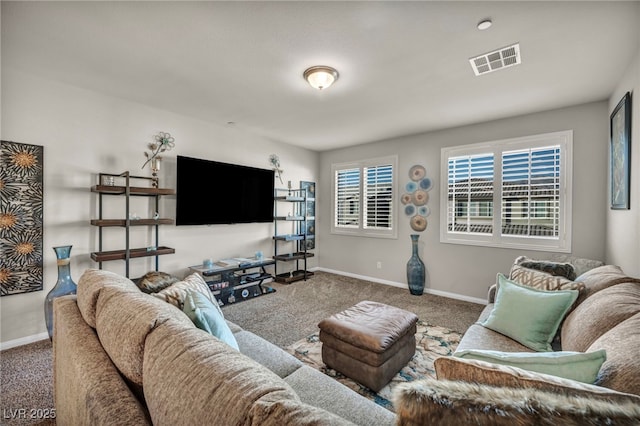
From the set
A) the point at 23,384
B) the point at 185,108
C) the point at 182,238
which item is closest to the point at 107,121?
the point at 185,108

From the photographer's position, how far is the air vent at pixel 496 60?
2.14 metres

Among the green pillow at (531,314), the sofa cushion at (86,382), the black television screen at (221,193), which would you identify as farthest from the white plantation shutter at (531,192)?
the sofa cushion at (86,382)

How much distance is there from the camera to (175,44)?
211 cm

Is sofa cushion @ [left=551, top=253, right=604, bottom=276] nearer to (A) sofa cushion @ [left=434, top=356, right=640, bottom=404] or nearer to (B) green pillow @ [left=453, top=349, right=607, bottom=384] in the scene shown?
(B) green pillow @ [left=453, top=349, right=607, bottom=384]

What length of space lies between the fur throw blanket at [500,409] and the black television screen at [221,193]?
3705 millimetres

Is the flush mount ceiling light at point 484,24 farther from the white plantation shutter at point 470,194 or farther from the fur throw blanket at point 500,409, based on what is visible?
the white plantation shutter at point 470,194

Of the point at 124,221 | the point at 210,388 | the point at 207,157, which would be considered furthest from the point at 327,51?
the point at 124,221

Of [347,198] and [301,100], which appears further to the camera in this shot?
[347,198]

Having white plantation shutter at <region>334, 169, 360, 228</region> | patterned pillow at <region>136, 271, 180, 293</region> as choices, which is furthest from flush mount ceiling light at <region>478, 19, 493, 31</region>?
white plantation shutter at <region>334, 169, 360, 228</region>

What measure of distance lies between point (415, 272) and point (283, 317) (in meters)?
2.19

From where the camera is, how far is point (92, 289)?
1.35 metres

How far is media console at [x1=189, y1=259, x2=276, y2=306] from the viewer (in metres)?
3.67

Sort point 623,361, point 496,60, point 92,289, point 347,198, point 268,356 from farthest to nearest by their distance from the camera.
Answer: point 347,198
point 496,60
point 268,356
point 92,289
point 623,361

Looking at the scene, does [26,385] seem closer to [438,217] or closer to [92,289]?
[92,289]
